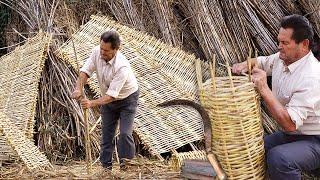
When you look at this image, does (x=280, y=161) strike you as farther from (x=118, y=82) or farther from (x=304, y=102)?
(x=118, y=82)

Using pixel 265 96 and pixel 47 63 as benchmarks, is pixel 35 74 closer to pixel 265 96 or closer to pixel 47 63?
pixel 47 63

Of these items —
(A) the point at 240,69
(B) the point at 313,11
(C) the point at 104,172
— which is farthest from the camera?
(B) the point at 313,11

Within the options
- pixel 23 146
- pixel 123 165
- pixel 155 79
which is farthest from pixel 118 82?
pixel 155 79

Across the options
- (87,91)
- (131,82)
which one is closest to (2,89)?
(87,91)

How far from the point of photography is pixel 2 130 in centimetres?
452

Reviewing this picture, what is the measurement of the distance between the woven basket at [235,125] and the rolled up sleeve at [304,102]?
187 millimetres

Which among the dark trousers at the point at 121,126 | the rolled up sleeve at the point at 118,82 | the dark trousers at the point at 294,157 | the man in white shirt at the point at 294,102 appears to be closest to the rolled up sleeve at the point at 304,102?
the man in white shirt at the point at 294,102

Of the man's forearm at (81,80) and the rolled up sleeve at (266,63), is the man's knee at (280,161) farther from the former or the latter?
the man's forearm at (81,80)

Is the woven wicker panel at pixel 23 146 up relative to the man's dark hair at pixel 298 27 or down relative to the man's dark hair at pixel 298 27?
down

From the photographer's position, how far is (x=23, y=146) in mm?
4676

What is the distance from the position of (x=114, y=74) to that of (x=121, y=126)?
48 cm

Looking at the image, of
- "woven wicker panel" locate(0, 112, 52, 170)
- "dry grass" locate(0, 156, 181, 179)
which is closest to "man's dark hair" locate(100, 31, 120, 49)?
"dry grass" locate(0, 156, 181, 179)

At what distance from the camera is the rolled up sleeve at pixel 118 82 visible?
4117 mm

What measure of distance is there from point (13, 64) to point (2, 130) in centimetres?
151
